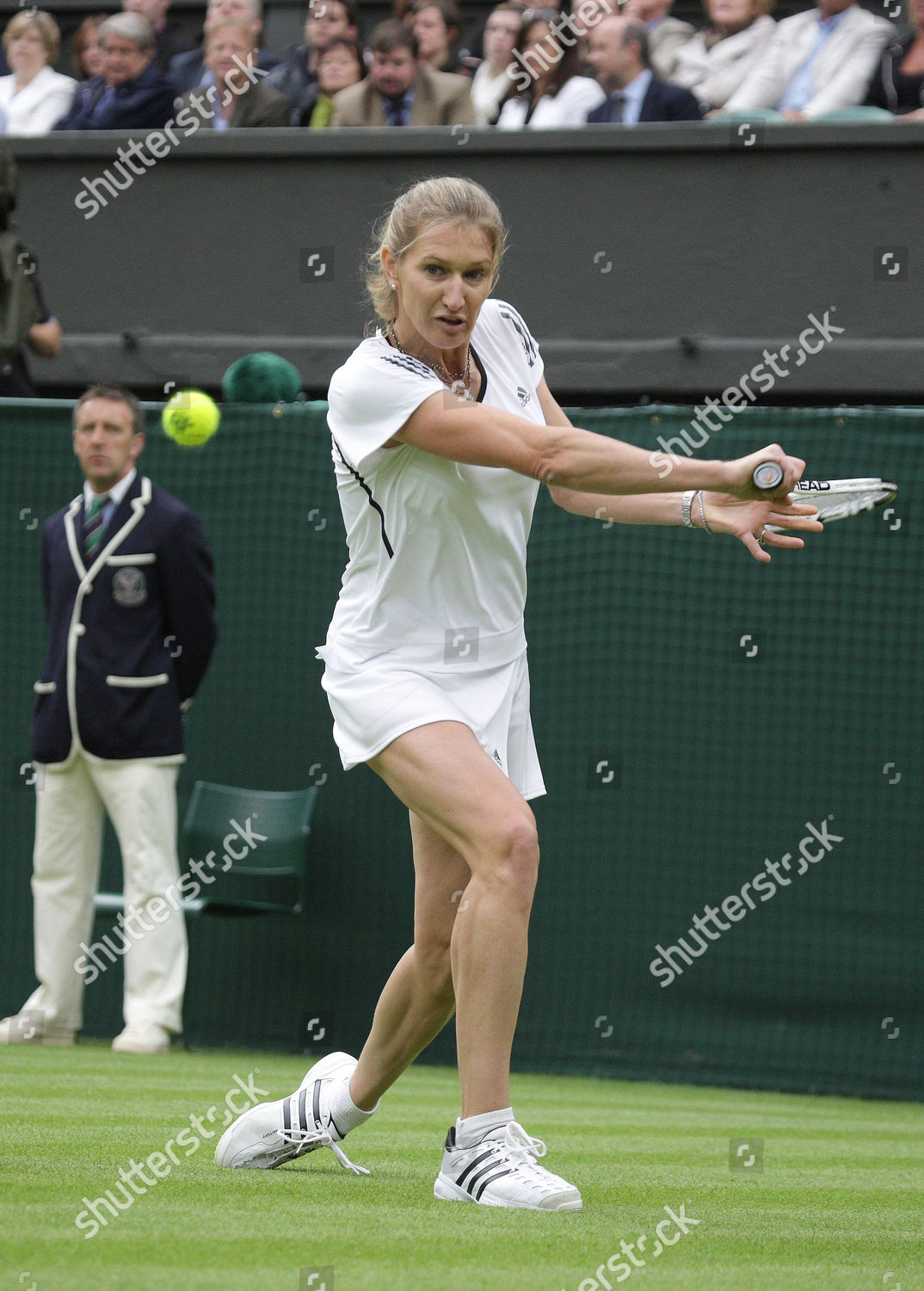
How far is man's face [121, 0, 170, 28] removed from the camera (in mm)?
11453

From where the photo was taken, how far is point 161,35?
11.5m

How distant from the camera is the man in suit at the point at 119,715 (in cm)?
777

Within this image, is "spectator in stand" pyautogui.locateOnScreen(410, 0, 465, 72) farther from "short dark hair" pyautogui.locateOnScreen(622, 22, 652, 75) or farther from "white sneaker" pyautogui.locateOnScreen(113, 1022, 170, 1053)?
"white sneaker" pyautogui.locateOnScreen(113, 1022, 170, 1053)

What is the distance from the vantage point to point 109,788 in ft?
25.6

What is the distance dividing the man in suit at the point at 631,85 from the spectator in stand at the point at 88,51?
3.06 metres

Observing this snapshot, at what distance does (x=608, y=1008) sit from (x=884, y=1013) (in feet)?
3.62

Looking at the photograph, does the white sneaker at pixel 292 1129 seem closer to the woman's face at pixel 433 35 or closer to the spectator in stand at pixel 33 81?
the woman's face at pixel 433 35

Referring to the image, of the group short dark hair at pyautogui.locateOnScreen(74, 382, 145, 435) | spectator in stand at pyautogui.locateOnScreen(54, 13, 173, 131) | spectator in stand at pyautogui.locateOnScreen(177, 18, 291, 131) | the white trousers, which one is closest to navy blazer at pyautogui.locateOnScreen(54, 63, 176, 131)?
spectator in stand at pyautogui.locateOnScreen(54, 13, 173, 131)

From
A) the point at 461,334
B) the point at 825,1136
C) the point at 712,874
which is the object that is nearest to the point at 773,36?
the point at 712,874

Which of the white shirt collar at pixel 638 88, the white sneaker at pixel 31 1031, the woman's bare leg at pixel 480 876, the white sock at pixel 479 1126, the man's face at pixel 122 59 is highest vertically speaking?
the man's face at pixel 122 59

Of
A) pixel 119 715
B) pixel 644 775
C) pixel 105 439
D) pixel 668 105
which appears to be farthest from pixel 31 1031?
pixel 668 105

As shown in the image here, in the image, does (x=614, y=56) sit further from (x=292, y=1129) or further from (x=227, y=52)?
(x=292, y=1129)

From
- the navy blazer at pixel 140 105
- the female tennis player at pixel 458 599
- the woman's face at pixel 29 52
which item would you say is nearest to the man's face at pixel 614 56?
the navy blazer at pixel 140 105

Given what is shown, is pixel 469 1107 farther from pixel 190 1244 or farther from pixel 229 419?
pixel 229 419
